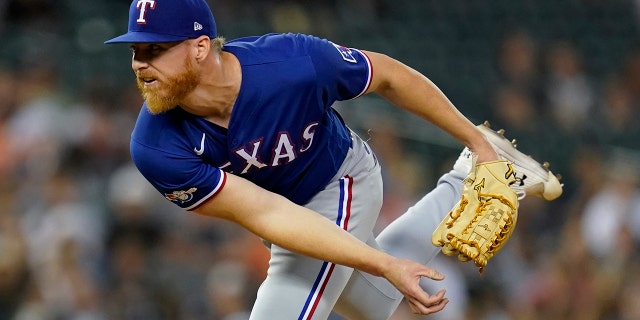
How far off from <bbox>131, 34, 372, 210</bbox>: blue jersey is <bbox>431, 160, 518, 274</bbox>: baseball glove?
57cm

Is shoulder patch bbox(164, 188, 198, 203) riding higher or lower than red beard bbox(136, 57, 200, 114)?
lower

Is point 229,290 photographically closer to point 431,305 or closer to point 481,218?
point 481,218

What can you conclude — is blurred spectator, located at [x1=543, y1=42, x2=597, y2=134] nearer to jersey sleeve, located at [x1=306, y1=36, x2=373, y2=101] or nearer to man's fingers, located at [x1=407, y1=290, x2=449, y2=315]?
jersey sleeve, located at [x1=306, y1=36, x2=373, y2=101]

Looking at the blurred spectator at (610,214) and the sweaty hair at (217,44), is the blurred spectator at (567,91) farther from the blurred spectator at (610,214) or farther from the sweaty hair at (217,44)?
the sweaty hair at (217,44)

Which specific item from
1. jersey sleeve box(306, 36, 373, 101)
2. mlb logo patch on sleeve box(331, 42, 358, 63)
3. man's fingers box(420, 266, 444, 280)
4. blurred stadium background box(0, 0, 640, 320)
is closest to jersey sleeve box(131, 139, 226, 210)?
jersey sleeve box(306, 36, 373, 101)

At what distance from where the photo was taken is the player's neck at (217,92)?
4.05 metres

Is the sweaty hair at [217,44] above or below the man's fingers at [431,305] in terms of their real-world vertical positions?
above

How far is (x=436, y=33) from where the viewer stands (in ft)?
36.2

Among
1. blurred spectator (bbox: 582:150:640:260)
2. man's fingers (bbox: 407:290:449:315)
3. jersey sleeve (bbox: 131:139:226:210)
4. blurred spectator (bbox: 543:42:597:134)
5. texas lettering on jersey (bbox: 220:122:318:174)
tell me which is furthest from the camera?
blurred spectator (bbox: 543:42:597:134)

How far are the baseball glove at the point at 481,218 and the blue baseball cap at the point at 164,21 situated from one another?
3.68 feet

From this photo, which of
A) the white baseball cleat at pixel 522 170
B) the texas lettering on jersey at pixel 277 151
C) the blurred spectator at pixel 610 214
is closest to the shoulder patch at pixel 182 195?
the texas lettering on jersey at pixel 277 151

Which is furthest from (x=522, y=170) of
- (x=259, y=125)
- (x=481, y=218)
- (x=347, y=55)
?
(x=259, y=125)

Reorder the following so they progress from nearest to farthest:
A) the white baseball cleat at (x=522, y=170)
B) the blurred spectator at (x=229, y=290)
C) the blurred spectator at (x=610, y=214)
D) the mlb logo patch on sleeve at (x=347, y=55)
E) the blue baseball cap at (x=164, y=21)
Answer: the blue baseball cap at (x=164, y=21) → the mlb logo patch on sleeve at (x=347, y=55) → the white baseball cleat at (x=522, y=170) → the blurred spectator at (x=229, y=290) → the blurred spectator at (x=610, y=214)

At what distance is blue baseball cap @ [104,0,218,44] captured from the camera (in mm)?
3883
